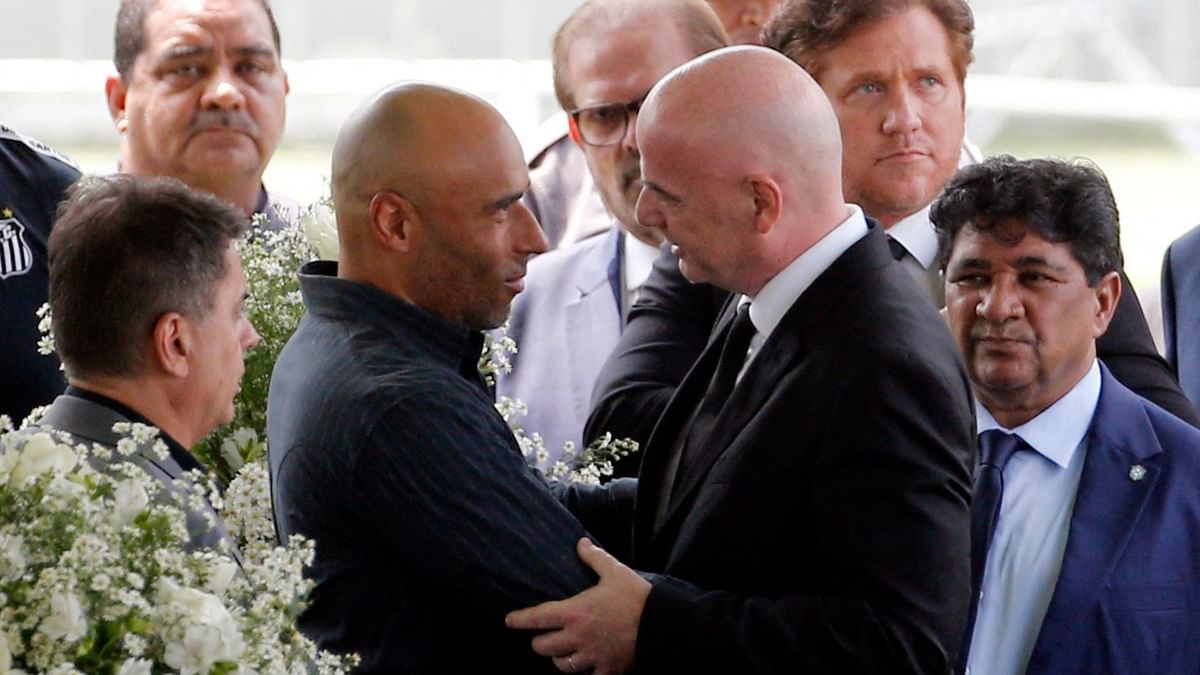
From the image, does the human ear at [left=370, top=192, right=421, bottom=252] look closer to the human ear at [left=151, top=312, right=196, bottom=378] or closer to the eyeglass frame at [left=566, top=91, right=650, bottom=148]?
the human ear at [left=151, top=312, right=196, bottom=378]

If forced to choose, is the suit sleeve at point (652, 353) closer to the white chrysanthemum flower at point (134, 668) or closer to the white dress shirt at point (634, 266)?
the white dress shirt at point (634, 266)

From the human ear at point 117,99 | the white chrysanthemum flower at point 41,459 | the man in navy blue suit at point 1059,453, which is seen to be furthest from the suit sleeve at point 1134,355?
the human ear at point 117,99

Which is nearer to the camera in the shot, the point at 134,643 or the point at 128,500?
the point at 134,643

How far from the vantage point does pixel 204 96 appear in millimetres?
3795

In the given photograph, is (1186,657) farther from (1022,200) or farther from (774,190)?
(774,190)

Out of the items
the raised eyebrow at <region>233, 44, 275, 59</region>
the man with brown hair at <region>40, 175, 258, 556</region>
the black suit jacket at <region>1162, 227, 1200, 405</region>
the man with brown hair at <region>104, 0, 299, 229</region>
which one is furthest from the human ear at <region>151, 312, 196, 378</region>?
the black suit jacket at <region>1162, 227, 1200, 405</region>

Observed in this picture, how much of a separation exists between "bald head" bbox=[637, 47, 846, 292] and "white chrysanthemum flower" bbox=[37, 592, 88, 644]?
38.7 inches

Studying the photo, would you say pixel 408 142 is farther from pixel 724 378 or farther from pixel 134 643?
pixel 134 643

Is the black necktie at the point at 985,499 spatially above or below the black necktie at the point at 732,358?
below

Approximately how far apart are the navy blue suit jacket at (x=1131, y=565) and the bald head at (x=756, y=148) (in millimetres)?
698

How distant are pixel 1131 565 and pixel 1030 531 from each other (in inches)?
6.5

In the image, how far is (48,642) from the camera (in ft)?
5.74

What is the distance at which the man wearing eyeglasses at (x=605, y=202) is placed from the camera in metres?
3.33

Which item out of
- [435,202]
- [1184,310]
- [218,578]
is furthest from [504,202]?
[1184,310]
